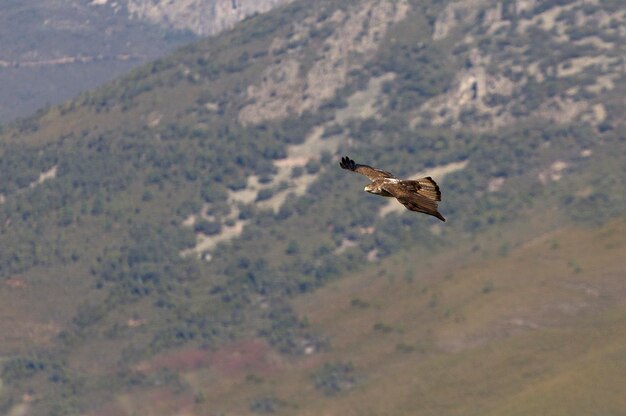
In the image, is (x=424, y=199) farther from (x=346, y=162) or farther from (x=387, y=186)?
(x=346, y=162)

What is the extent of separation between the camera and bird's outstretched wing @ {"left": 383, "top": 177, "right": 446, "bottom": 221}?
56.9m

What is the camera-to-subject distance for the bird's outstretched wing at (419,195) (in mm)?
56906

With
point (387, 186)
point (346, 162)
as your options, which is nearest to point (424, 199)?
point (387, 186)

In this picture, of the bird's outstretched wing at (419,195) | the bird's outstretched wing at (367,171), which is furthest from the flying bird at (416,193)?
the bird's outstretched wing at (367,171)

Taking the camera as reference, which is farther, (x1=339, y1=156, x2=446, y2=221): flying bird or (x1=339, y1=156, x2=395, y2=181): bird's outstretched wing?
(x1=339, y1=156, x2=395, y2=181): bird's outstretched wing

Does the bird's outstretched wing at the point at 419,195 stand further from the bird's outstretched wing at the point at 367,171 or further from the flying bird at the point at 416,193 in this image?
the bird's outstretched wing at the point at 367,171

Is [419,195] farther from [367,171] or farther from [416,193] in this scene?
[367,171]

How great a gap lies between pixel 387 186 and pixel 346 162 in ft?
32.9

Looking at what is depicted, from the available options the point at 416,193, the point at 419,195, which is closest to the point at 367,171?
the point at 416,193

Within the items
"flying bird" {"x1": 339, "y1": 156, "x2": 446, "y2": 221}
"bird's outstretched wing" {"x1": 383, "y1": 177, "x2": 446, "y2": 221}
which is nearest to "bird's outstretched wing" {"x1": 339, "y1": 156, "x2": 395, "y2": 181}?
"flying bird" {"x1": 339, "y1": 156, "x2": 446, "y2": 221}

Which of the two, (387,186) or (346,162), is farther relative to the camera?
(346,162)

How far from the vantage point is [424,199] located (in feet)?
189

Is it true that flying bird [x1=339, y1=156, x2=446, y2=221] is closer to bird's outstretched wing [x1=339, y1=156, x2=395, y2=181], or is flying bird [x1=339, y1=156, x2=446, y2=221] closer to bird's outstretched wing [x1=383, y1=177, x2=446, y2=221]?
bird's outstretched wing [x1=383, y1=177, x2=446, y2=221]

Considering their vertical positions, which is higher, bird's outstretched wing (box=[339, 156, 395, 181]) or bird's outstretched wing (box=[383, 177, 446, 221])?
bird's outstretched wing (box=[383, 177, 446, 221])
